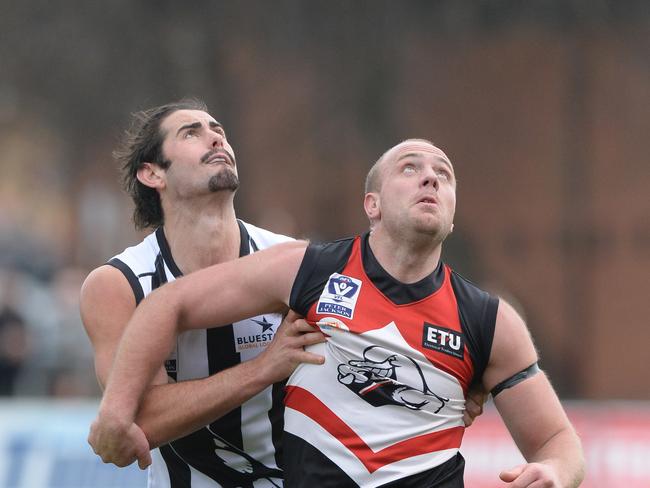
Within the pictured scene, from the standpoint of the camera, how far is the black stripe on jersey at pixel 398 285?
492cm

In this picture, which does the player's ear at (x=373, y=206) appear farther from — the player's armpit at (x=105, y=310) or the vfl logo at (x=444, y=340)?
the player's armpit at (x=105, y=310)

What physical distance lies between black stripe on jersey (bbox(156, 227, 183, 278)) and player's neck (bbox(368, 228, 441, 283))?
1.10 metres

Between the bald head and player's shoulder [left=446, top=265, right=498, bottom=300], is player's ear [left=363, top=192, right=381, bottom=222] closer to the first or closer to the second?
the bald head

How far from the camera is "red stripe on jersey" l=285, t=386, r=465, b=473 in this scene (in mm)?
4801

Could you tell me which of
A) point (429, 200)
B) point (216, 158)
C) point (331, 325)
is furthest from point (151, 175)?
point (429, 200)

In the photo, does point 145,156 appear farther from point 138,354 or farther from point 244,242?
point 138,354

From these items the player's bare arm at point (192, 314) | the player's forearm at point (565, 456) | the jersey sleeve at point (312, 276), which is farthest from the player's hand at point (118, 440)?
the player's forearm at point (565, 456)

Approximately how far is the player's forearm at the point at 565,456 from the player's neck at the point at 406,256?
827 millimetres

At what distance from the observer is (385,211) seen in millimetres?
5008

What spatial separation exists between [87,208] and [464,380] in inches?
718

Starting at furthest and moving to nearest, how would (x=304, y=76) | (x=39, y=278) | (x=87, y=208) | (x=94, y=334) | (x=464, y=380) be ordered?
1. (x=87, y=208)
2. (x=304, y=76)
3. (x=39, y=278)
4. (x=94, y=334)
5. (x=464, y=380)

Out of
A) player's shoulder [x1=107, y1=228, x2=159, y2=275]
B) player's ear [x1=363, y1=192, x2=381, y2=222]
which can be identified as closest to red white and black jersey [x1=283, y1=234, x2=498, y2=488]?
player's ear [x1=363, y1=192, x2=381, y2=222]

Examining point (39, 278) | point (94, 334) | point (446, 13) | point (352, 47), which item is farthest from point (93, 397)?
point (94, 334)

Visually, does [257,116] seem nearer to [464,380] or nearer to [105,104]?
[105,104]
